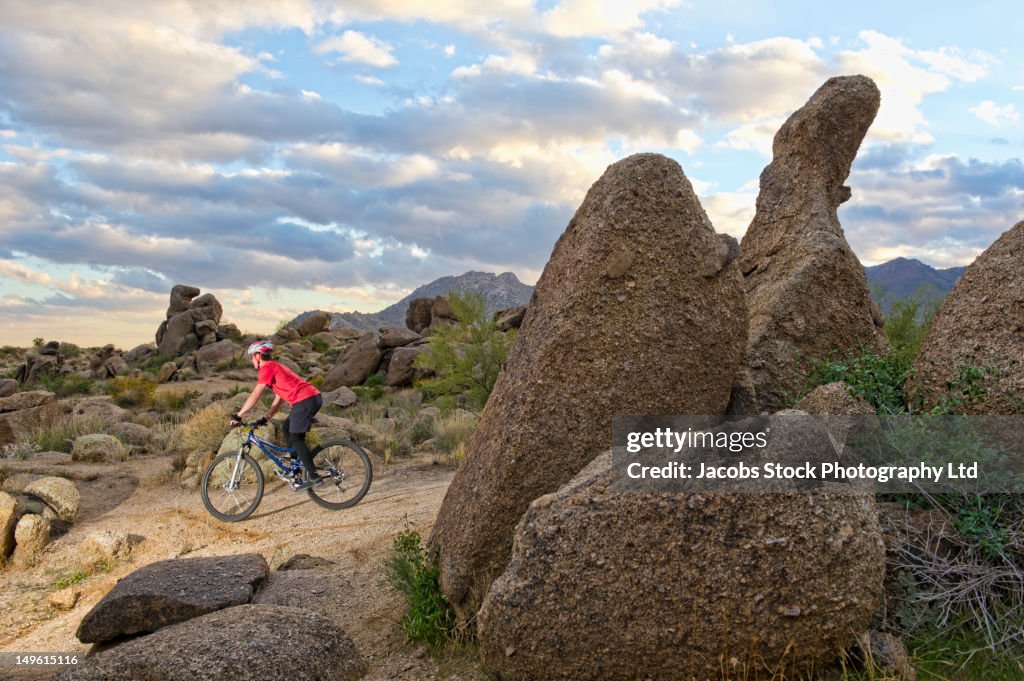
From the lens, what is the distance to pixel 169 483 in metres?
14.4

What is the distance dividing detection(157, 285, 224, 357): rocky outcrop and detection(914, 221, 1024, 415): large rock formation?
40.9 meters

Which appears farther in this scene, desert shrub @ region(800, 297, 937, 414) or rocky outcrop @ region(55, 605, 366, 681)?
desert shrub @ region(800, 297, 937, 414)

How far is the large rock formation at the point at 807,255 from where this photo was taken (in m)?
8.00

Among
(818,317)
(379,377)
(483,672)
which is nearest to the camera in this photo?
(483,672)

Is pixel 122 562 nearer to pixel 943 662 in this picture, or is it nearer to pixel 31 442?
pixel 31 442

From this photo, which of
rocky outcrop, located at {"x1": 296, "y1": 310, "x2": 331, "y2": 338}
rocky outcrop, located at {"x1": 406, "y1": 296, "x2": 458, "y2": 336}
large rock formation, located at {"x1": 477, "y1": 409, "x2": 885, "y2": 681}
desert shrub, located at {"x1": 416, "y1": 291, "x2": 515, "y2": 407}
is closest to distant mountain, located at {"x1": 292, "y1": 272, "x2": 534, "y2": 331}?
rocky outcrop, located at {"x1": 296, "y1": 310, "x2": 331, "y2": 338}

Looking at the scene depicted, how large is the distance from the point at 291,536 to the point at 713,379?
22.4 ft

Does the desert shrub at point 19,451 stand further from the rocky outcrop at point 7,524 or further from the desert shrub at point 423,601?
the desert shrub at point 423,601

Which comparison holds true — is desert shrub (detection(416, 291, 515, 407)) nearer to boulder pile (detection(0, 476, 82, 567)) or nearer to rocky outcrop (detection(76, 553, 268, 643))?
boulder pile (detection(0, 476, 82, 567))

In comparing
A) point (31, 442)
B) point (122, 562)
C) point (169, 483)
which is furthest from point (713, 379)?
point (31, 442)

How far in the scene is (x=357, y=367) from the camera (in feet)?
102

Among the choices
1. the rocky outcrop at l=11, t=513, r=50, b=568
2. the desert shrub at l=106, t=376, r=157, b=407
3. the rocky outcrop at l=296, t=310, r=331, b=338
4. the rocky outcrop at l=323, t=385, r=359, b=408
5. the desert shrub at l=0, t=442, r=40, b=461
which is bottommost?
the rocky outcrop at l=11, t=513, r=50, b=568

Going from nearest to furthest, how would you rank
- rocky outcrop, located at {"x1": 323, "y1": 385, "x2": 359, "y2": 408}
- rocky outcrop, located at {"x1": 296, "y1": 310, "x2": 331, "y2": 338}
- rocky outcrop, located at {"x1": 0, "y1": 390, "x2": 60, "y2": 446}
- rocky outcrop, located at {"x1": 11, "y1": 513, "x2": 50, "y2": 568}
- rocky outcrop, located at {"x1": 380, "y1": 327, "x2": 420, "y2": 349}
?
rocky outcrop, located at {"x1": 11, "y1": 513, "x2": 50, "y2": 568} < rocky outcrop, located at {"x1": 0, "y1": 390, "x2": 60, "y2": 446} < rocky outcrop, located at {"x1": 323, "y1": 385, "x2": 359, "y2": 408} < rocky outcrop, located at {"x1": 380, "y1": 327, "x2": 420, "y2": 349} < rocky outcrop, located at {"x1": 296, "y1": 310, "x2": 331, "y2": 338}

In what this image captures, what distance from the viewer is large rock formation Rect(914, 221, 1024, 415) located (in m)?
6.06
